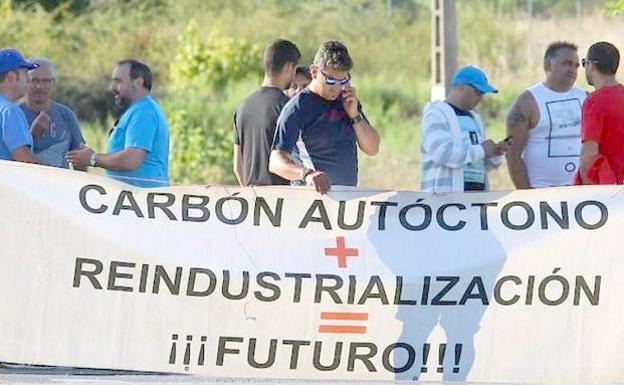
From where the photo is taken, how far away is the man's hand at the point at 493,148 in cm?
1025

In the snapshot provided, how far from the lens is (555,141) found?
34.7 ft

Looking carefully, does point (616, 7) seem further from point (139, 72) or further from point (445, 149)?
point (139, 72)

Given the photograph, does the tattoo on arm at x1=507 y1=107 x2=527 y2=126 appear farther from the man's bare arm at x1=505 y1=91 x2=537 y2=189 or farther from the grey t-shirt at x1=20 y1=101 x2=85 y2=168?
the grey t-shirt at x1=20 y1=101 x2=85 y2=168

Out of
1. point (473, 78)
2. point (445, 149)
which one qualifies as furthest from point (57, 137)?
point (473, 78)

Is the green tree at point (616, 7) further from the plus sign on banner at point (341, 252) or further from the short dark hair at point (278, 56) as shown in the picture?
the plus sign on banner at point (341, 252)

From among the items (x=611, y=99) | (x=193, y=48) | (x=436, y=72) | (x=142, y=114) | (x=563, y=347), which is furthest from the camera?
(x=193, y=48)

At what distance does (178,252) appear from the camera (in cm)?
863

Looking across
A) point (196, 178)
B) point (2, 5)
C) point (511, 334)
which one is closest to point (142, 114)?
point (511, 334)

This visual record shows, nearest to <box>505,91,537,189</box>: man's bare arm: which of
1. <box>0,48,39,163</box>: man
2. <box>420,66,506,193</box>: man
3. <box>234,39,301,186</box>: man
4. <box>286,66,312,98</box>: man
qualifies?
<box>420,66,506,193</box>: man

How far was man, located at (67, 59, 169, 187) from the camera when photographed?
31.4 ft

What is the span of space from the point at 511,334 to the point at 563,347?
11.4 inches

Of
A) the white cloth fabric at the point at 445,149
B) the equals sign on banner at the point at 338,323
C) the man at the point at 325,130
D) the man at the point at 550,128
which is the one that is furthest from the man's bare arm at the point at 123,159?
the man at the point at 550,128

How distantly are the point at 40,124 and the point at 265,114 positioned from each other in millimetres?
1432

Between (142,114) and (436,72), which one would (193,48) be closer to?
(436,72)
